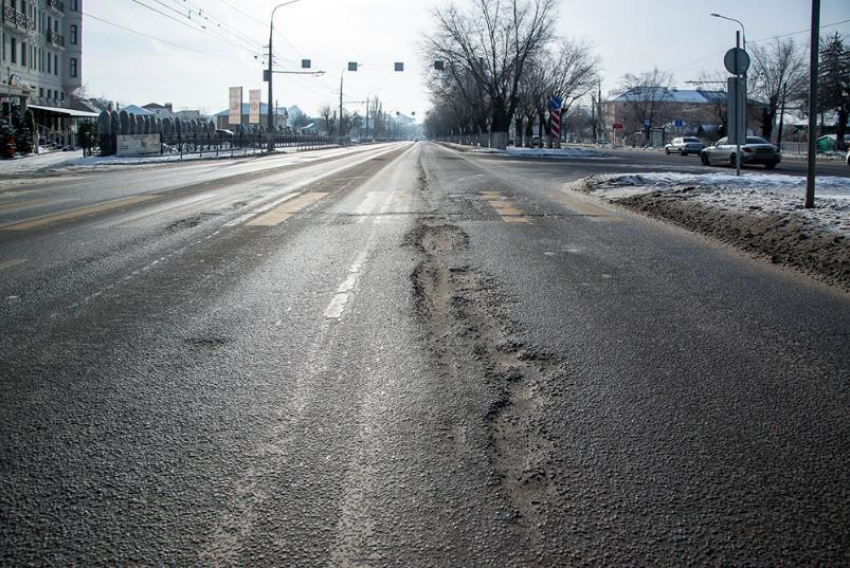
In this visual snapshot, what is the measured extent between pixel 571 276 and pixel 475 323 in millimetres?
1891

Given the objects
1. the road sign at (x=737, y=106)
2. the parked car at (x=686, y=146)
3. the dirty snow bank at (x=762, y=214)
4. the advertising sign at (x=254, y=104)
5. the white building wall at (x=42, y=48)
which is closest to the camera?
the dirty snow bank at (x=762, y=214)

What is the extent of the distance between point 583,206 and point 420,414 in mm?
10017

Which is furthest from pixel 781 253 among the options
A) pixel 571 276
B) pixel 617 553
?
pixel 617 553

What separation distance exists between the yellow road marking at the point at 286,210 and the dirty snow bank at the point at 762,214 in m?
5.76

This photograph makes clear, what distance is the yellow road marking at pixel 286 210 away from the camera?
9648 mm

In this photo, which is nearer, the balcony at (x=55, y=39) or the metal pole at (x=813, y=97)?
the metal pole at (x=813, y=97)

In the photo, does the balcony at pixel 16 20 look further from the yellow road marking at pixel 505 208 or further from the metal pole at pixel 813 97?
the metal pole at pixel 813 97

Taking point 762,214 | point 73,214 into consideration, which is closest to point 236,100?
point 73,214

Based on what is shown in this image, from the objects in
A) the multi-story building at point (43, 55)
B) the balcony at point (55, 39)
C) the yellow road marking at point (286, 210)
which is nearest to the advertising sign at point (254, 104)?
the multi-story building at point (43, 55)

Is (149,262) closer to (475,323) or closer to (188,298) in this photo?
(188,298)

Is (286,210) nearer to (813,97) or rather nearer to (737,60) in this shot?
(813,97)

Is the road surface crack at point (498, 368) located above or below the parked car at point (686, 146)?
below

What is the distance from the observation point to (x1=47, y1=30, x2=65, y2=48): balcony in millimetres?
53000

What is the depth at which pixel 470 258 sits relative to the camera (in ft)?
22.6
